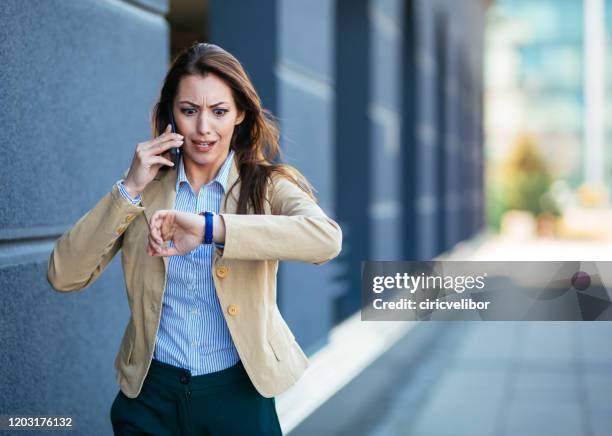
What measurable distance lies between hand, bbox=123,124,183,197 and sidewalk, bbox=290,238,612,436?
217cm

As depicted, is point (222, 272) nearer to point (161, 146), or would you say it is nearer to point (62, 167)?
point (161, 146)

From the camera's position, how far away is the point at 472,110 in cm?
2352

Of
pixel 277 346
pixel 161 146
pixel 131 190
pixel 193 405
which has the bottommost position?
pixel 193 405

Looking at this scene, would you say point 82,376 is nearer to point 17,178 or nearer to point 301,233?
point 17,178

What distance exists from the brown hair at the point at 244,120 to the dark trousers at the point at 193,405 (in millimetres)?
424

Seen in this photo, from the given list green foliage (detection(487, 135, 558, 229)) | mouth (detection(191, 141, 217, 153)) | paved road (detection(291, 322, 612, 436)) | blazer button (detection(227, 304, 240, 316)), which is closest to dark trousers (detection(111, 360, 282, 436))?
blazer button (detection(227, 304, 240, 316))

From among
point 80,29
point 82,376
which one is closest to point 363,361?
point 82,376

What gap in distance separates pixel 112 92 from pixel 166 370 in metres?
2.16

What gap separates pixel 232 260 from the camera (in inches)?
93.0

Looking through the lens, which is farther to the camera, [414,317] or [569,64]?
[569,64]

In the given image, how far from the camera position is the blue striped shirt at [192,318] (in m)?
2.37

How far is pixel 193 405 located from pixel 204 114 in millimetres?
714

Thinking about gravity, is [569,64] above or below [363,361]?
above

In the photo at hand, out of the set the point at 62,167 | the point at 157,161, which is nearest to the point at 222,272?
the point at 157,161
